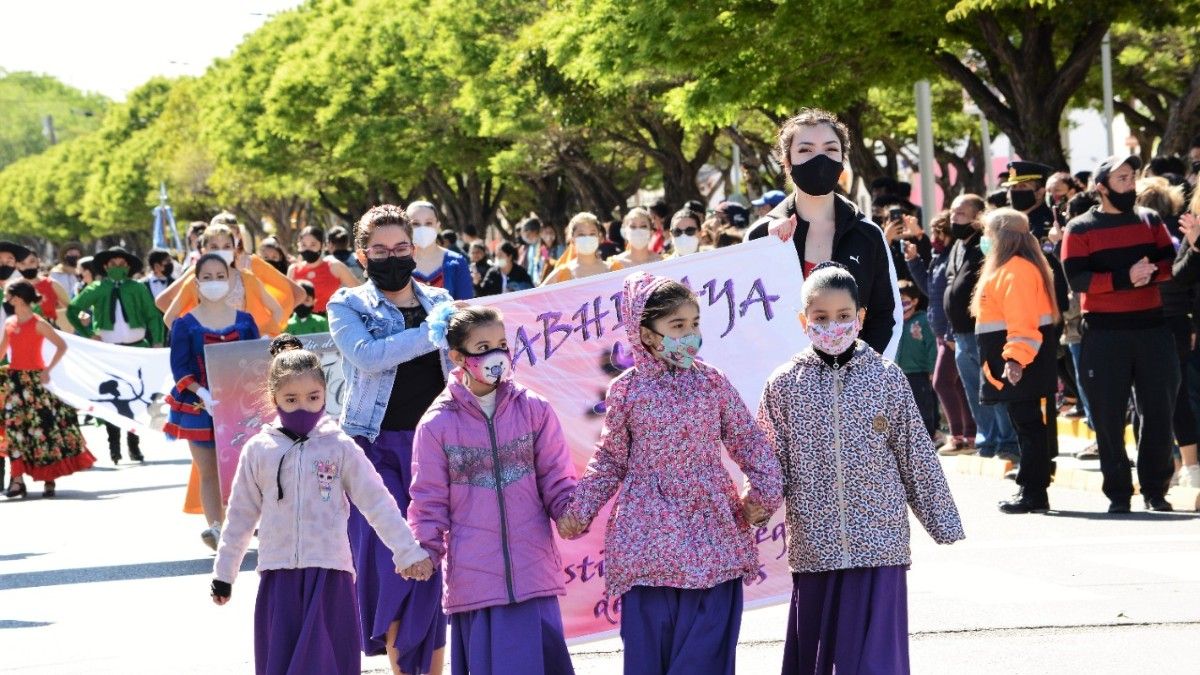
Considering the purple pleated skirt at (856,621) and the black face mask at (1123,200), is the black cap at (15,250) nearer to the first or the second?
the black face mask at (1123,200)

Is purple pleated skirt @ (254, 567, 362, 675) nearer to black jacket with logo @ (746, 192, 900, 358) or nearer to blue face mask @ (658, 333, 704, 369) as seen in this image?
blue face mask @ (658, 333, 704, 369)

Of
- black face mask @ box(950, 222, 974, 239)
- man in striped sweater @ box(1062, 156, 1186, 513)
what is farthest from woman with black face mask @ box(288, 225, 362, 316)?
man in striped sweater @ box(1062, 156, 1186, 513)

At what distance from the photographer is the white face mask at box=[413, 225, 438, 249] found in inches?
381

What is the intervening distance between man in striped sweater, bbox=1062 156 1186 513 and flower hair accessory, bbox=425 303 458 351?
18.6 feet

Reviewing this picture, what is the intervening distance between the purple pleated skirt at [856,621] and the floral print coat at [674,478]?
26cm

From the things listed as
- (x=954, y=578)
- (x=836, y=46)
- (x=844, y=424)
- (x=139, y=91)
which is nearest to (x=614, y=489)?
(x=844, y=424)

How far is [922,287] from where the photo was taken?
1534cm

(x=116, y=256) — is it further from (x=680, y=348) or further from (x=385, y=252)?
(x=680, y=348)

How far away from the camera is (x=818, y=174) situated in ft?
22.3

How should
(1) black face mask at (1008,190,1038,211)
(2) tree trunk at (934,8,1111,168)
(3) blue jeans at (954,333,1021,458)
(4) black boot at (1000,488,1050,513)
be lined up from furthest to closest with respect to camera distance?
(2) tree trunk at (934,8,1111,168) < (1) black face mask at (1008,190,1038,211) < (3) blue jeans at (954,333,1021,458) < (4) black boot at (1000,488,1050,513)

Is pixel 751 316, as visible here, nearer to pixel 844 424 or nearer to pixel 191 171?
pixel 844 424

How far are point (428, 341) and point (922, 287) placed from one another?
8.80 meters

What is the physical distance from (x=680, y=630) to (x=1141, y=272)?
587 centimetres

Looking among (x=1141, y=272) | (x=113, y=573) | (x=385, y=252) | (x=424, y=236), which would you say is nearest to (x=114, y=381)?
(x=113, y=573)
